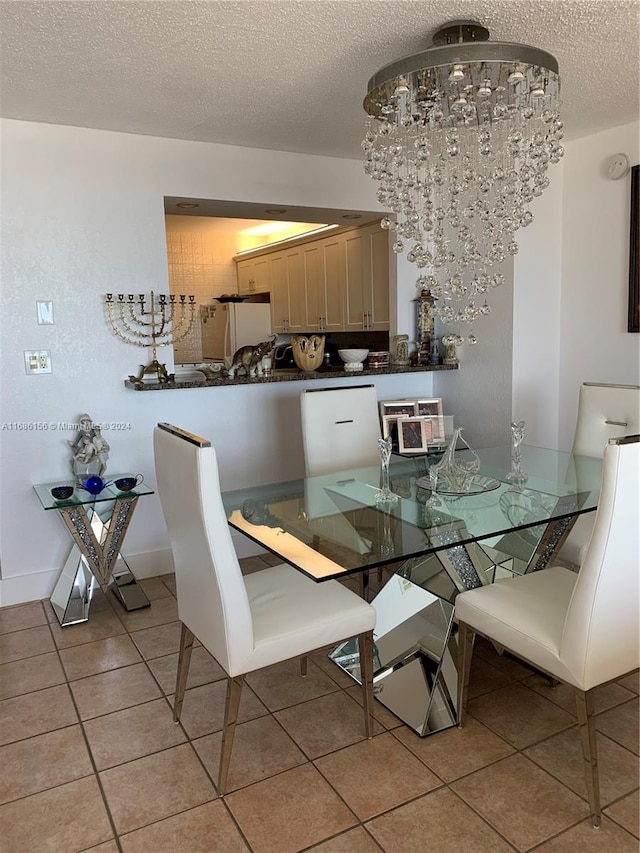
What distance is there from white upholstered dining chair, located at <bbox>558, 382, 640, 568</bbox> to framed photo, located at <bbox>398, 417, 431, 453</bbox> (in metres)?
0.76

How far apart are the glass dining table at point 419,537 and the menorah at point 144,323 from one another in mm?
1066

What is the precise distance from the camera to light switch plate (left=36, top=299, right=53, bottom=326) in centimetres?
303

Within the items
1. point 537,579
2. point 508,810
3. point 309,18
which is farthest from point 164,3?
point 508,810

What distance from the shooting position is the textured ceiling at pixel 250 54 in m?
1.95

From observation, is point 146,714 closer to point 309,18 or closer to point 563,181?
point 309,18

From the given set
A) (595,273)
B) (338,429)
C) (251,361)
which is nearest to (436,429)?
(338,429)

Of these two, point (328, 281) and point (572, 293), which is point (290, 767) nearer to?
point (572, 293)

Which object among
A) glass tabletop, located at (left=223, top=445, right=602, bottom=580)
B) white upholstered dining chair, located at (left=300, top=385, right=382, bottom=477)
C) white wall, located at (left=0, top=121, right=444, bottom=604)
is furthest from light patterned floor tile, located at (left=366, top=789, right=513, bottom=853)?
white wall, located at (left=0, top=121, right=444, bottom=604)

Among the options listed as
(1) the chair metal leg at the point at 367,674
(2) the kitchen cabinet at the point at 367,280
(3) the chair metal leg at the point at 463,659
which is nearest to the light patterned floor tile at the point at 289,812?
(1) the chair metal leg at the point at 367,674

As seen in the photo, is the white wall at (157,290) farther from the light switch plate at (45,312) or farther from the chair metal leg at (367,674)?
the chair metal leg at (367,674)

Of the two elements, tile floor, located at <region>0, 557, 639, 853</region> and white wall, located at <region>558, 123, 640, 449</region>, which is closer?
tile floor, located at <region>0, 557, 639, 853</region>

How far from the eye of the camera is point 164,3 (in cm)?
187

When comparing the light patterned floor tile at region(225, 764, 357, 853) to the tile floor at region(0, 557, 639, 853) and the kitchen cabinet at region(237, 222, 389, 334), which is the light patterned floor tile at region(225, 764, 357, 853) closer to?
the tile floor at region(0, 557, 639, 853)

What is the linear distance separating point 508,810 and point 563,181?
3.21 m
